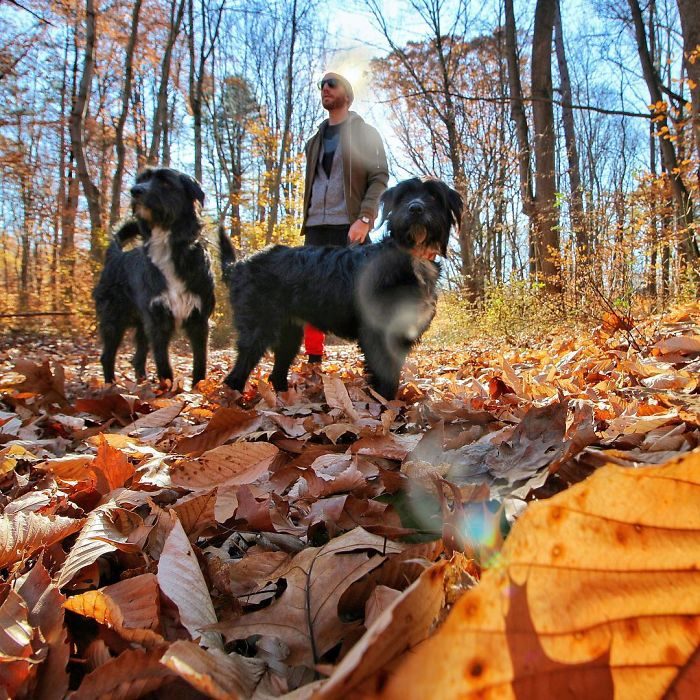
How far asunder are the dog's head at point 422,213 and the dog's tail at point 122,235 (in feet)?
11.2

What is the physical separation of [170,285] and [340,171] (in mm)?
2313

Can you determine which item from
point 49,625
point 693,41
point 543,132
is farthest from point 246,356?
point 543,132

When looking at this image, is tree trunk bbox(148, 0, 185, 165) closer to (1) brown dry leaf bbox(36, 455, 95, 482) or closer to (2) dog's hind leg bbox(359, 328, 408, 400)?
(2) dog's hind leg bbox(359, 328, 408, 400)

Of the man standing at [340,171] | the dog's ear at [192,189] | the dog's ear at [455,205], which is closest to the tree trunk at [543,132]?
the man standing at [340,171]

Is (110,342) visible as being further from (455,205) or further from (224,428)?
(224,428)

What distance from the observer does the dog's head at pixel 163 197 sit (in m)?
5.52

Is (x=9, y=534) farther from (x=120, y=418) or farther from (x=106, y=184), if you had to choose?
(x=106, y=184)

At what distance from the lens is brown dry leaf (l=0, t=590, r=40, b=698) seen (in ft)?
2.29

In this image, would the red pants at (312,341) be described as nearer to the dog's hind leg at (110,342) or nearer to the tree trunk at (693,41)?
the dog's hind leg at (110,342)

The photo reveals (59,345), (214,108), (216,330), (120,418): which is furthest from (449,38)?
(120,418)

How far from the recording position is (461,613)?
43 cm

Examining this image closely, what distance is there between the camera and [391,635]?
47 cm

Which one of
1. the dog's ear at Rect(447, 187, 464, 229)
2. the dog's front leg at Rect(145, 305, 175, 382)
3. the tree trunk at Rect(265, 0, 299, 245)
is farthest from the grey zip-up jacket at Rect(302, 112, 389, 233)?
the tree trunk at Rect(265, 0, 299, 245)

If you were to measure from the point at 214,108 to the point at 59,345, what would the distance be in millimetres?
15458
